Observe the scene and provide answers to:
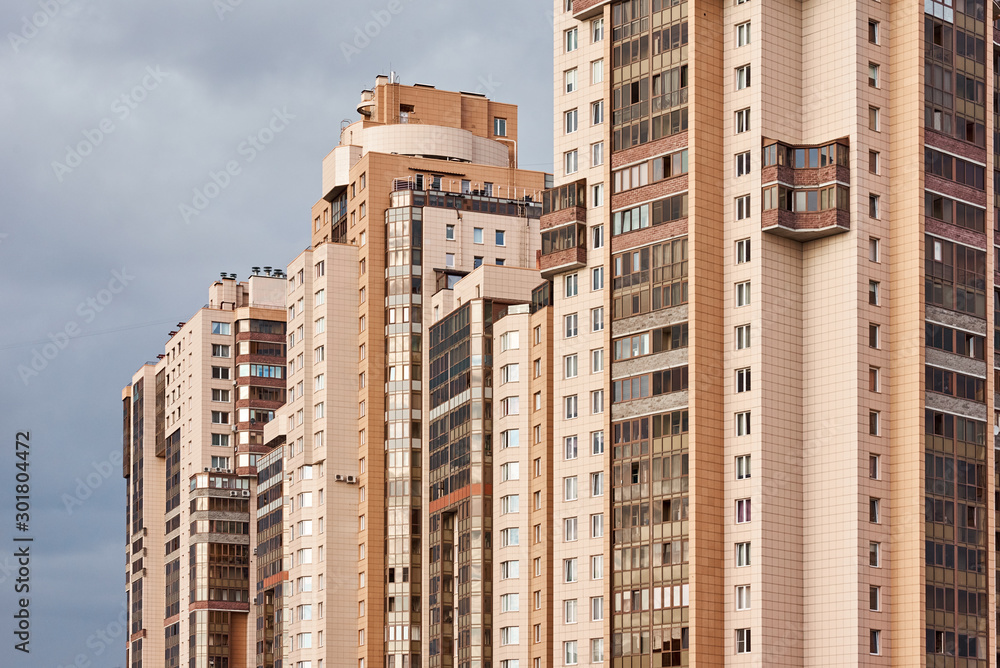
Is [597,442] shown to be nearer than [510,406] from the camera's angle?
Yes

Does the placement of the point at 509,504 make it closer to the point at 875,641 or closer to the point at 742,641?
the point at 742,641

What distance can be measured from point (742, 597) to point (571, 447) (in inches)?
782

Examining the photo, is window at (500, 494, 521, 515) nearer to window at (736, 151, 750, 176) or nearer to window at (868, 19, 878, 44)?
window at (736, 151, 750, 176)

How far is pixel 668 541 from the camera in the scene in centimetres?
12825

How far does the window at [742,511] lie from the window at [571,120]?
33896 millimetres

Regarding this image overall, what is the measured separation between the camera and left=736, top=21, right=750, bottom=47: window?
13362cm

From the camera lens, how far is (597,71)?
464 feet

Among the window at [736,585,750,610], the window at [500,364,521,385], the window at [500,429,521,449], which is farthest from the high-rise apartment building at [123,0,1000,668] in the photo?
the window at [736,585,750,610]

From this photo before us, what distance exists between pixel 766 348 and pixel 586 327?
53.5ft

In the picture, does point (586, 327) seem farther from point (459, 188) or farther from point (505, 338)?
point (459, 188)

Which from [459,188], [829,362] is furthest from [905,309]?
[459,188]

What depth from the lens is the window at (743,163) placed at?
131500 millimetres

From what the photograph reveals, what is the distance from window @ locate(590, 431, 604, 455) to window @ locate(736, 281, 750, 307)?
14608 mm

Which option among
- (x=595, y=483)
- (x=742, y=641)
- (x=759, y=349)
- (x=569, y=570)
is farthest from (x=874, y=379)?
(x=569, y=570)
